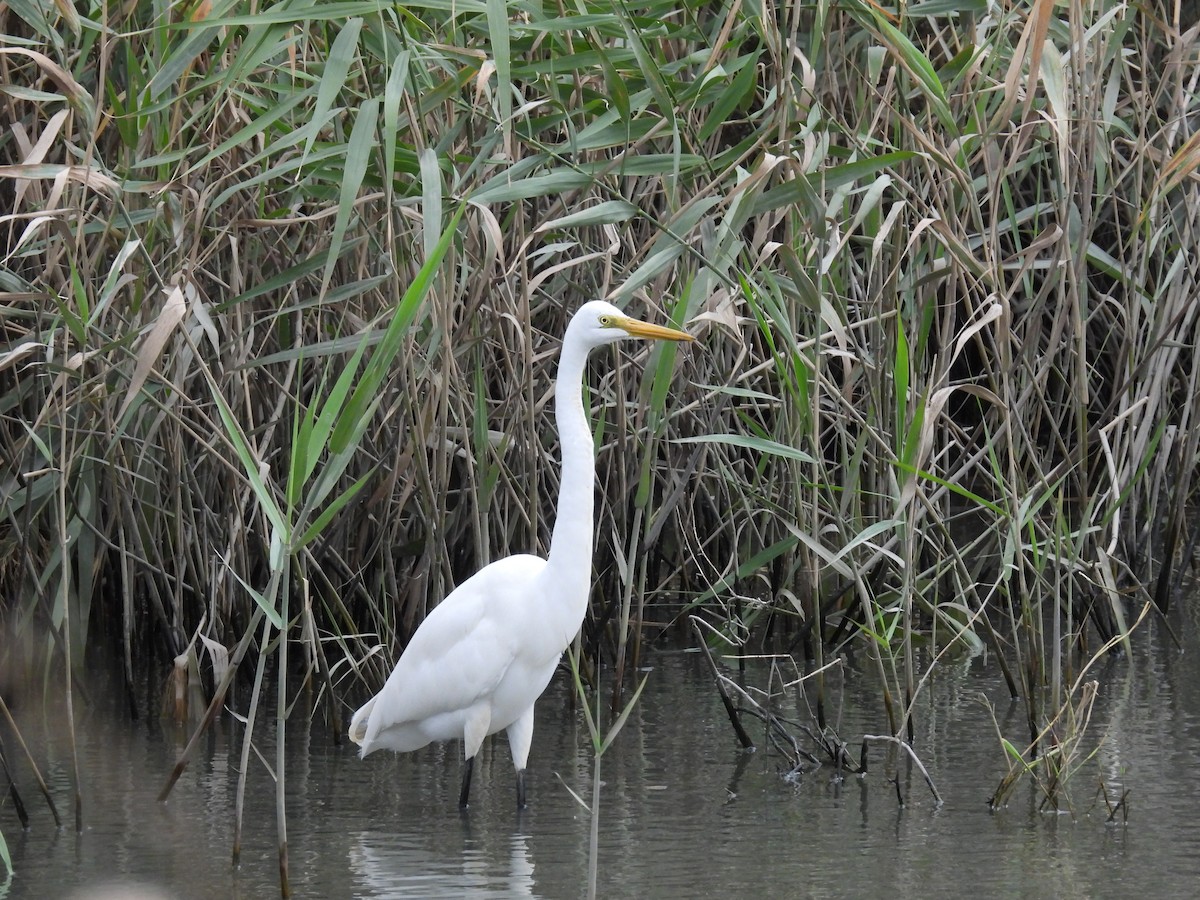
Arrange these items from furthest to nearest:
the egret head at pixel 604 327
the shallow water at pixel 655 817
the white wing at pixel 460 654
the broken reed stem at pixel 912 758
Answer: the white wing at pixel 460 654 → the egret head at pixel 604 327 → the broken reed stem at pixel 912 758 → the shallow water at pixel 655 817

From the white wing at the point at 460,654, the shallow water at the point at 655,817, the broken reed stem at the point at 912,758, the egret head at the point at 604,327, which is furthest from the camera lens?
the white wing at the point at 460,654

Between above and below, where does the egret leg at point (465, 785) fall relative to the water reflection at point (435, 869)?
above

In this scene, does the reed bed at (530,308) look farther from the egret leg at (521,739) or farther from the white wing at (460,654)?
the egret leg at (521,739)

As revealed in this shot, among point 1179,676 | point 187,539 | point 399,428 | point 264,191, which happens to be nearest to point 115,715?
point 187,539

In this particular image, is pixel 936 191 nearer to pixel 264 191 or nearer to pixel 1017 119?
pixel 1017 119

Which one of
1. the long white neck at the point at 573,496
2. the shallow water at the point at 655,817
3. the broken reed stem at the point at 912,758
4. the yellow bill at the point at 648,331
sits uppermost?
the yellow bill at the point at 648,331

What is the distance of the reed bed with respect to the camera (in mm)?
4059

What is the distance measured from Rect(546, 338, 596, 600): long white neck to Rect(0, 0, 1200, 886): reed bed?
0.29 metres

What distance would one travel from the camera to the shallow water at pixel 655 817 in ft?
12.2

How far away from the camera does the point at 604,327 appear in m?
4.18

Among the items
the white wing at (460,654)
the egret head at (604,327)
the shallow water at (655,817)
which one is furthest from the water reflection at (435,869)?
the egret head at (604,327)

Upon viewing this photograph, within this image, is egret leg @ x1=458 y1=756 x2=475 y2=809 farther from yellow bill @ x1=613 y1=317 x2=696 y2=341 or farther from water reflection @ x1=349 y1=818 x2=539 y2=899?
yellow bill @ x1=613 y1=317 x2=696 y2=341

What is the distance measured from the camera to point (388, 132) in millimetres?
3725

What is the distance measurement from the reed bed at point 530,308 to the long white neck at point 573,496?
294 mm
